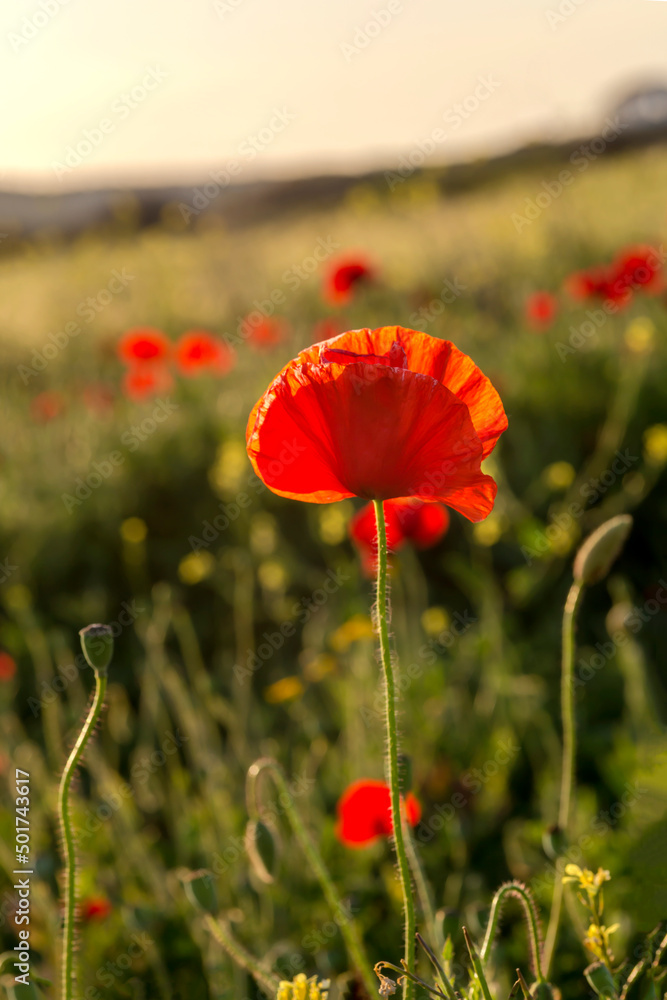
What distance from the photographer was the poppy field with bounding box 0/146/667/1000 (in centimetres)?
71

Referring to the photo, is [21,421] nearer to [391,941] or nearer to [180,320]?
[180,320]

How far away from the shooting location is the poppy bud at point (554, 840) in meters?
0.90

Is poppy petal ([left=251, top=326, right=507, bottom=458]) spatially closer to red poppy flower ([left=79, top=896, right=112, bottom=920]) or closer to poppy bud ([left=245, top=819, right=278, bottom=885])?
poppy bud ([left=245, top=819, right=278, bottom=885])

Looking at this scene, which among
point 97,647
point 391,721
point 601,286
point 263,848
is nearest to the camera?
point 391,721

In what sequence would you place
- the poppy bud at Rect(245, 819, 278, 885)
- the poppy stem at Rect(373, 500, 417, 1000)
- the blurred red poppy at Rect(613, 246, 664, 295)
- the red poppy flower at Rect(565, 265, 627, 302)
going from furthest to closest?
the red poppy flower at Rect(565, 265, 627, 302)
the blurred red poppy at Rect(613, 246, 664, 295)
the poppy bud at Rect(245, 819, 278, 885)
the poppy stem at Rect(373, 500, 417, 1000)

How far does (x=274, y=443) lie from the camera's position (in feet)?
2.32

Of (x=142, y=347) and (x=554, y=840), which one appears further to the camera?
(x=142, y=347)

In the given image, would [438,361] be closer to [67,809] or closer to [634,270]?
[67,809]

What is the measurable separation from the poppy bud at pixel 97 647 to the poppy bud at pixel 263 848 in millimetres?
338

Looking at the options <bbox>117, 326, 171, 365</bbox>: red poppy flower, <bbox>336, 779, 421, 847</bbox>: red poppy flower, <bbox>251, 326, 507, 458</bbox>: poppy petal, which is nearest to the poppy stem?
<bbox>251, 326, 507, 458</bbox>: poppy petal

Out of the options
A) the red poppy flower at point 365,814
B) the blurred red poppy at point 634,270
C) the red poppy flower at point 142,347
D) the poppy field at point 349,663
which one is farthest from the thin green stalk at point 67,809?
the red poppy flower at point 142,347

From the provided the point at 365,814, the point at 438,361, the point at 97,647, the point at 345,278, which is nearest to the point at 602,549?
the point at 438,361

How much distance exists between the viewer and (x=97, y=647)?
0.74m

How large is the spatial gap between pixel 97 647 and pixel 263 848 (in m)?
0.37
